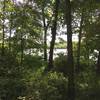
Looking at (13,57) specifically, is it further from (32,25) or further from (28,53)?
(32,25)

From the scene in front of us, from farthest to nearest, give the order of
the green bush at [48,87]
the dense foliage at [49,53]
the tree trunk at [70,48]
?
the tree trunk at [70,48], the dense foliage at [49,53], the green bush at [48,87]

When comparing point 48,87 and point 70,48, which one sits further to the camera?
point 70,48

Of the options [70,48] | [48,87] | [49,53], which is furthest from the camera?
[49,53]

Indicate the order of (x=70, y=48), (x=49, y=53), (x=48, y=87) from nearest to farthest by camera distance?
(x=48, y=87) < (x=70, y=48) < (x=49, y=53)

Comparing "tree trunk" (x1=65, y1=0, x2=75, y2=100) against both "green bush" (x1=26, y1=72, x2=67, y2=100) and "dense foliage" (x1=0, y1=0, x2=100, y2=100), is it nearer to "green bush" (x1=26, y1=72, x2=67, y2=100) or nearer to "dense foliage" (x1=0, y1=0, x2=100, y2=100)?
"dense foliage" (x1=0, y1=0, x2=100, y2=100)

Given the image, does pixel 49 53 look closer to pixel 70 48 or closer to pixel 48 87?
pixel 70 48

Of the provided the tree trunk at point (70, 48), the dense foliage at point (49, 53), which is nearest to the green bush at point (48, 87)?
the dense foliage at point (49, 53)

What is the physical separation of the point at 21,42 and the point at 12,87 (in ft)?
19.6

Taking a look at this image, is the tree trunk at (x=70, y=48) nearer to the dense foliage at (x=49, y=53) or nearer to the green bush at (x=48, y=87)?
the dense foliage at (x=49, y=53)

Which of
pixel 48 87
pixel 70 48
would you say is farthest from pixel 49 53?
pixel 48 87

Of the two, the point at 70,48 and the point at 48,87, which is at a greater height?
the point at 70,48

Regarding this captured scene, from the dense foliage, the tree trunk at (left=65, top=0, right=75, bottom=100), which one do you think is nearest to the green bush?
the dense foliage

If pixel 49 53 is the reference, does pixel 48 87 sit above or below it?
below

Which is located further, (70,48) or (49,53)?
(49,53)
